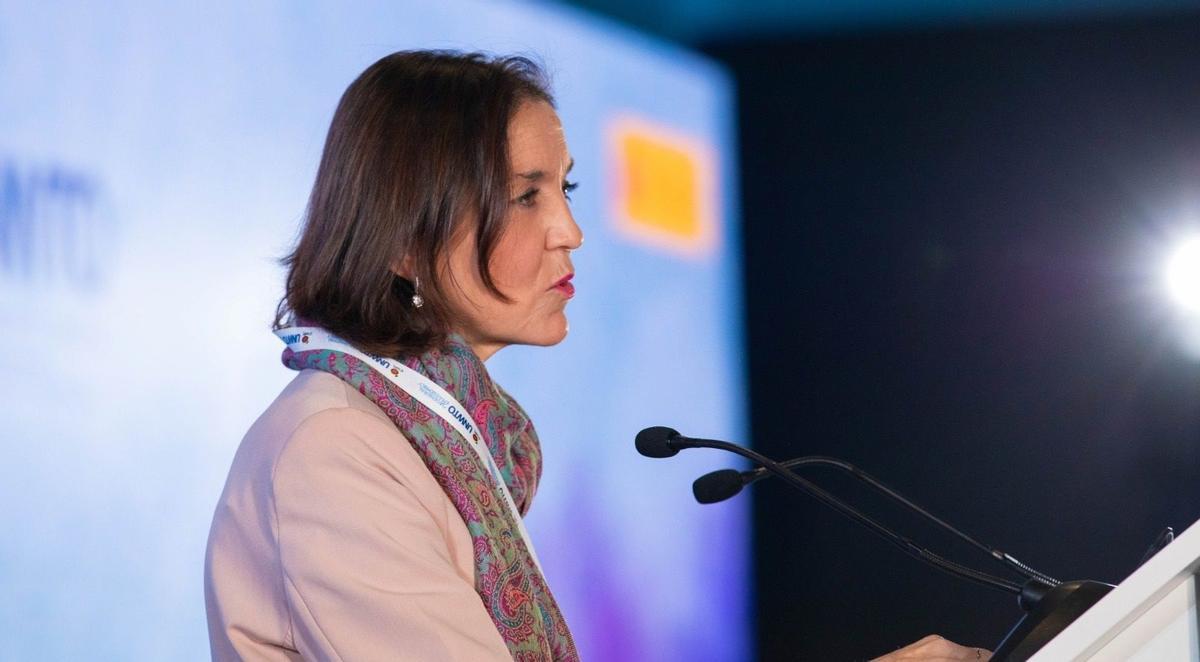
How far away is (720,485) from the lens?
55.4 inches

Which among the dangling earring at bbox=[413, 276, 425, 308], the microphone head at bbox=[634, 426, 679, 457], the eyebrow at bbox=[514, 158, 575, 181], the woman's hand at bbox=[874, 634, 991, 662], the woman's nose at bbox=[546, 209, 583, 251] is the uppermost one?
the eyebrow at bbox=[514, 158, 575, 181]

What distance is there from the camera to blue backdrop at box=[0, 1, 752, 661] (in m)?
2.07

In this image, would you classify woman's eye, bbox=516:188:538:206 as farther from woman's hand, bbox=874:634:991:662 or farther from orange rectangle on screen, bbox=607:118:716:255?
orange rectangle on screen, bbox=607:118:716:255

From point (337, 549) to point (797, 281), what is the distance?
2.76 m

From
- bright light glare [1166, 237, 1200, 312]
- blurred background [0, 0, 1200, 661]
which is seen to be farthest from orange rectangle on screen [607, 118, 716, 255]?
bright light glare [1166, 237, 1200, 312]

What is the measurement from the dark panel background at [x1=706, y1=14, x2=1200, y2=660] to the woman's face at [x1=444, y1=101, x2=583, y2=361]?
2.26m

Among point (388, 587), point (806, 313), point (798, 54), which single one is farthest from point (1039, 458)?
point (388, 587)

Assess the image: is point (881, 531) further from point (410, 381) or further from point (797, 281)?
point (797, 281)

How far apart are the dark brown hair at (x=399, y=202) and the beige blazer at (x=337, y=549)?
0.41 ft

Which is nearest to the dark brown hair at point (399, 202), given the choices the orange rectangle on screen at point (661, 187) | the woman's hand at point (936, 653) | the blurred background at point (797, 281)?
the woman's hand at point (936, 653)

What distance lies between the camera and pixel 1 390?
2.02 meters

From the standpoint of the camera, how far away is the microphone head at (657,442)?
4.79ft

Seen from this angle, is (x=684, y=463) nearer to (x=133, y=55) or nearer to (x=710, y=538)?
(x=710, y=538)

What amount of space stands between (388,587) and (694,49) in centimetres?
296
